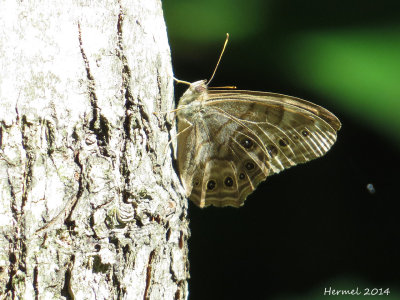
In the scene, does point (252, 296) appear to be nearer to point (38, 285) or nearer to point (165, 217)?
point (165, 217)

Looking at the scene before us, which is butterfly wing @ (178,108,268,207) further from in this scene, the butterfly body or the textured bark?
the textured bark

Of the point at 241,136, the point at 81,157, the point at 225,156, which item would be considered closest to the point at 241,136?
the point at 241,136

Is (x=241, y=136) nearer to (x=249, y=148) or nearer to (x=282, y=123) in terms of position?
(x=249, y=148)

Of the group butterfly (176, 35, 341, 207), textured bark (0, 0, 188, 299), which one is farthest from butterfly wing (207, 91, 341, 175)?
textured bark (0, 0, 188, 299)

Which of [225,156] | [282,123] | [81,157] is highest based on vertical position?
[282,123]

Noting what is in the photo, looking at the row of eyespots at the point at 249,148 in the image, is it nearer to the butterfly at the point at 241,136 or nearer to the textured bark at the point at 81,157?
the butterfly at the point at 241,136

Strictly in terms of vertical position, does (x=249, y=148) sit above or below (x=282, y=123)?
below

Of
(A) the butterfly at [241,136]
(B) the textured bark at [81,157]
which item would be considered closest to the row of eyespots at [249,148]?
(A) the butterfly at [241,136]

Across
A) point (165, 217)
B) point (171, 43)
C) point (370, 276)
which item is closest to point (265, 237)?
point (370, 276)
